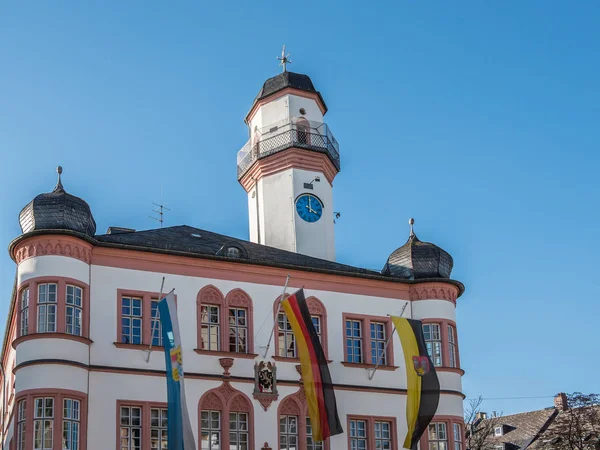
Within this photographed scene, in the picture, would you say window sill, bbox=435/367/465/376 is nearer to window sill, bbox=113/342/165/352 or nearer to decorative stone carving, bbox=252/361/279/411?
decorative stone carving, bbox=252/361/279/411

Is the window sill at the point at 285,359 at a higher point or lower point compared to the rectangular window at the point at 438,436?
higher

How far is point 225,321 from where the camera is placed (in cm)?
3631

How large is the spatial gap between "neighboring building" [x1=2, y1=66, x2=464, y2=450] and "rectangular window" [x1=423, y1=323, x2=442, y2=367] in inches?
2.2

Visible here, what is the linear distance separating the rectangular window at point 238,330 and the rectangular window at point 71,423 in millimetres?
5985

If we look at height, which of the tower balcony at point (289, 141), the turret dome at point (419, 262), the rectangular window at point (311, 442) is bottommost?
the rectangular window at point (311, 442)

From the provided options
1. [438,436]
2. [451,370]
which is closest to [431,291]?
[451,370]

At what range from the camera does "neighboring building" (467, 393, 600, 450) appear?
6525 centimetres

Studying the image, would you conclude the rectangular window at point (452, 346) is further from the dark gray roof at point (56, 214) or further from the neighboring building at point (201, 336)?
the dark gray roof at point (56, 214)

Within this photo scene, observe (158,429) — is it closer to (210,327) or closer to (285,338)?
(210,327)

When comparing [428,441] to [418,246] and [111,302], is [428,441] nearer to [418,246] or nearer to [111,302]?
[418,246]

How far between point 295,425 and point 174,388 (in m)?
6.84

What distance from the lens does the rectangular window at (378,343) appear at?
3884 cm

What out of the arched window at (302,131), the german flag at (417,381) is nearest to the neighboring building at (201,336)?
the german flag at (417,381)

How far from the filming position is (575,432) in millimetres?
61719
